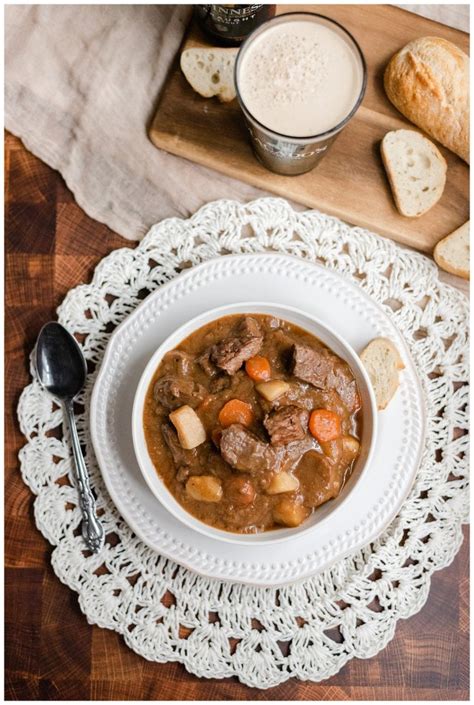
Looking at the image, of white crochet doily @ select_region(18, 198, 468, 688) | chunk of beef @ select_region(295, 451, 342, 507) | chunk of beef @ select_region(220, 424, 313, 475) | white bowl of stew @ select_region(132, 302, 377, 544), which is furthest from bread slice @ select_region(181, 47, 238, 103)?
chunk of beef @ select_region(295, 451, 342, 507)

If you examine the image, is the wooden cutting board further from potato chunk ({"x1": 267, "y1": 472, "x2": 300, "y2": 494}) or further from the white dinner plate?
potato chunk ({"x1": 267, "y1": 472, "x2": 300, "y2": 494})

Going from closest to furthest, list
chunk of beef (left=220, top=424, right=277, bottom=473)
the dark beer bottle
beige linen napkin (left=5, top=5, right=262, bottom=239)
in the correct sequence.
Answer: chunk of beef (left=220, top=424, right=277, bottom=473)
the dark beer bottle
beige linen napkin (left=5, top=5, right=262, bottom=239)

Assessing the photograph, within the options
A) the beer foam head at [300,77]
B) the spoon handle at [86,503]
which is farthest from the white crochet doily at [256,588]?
the beer foam head at [300,77]

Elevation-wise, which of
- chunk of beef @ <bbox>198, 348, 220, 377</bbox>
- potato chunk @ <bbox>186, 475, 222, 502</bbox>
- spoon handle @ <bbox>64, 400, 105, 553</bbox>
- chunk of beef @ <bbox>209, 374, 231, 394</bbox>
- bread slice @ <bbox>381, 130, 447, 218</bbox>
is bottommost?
spoon handle @ <bbox>64, 400, 105, 553</bbox>

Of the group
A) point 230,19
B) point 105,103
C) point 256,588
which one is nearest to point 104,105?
point 105,103

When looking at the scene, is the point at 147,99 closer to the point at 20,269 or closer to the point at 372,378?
the point at 20,269

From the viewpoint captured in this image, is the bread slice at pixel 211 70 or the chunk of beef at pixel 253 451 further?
the bread slice at pixel 211 70

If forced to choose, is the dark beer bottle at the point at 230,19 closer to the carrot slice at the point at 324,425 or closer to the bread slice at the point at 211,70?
the bread slice at the point at 211,70
